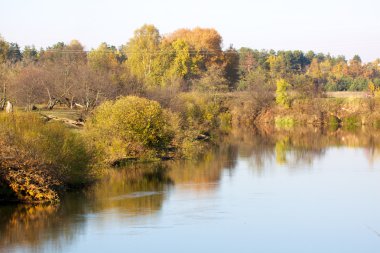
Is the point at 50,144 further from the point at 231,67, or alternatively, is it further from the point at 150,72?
the point at 231,67

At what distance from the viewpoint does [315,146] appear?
47750mm

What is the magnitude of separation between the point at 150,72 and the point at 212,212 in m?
52.4

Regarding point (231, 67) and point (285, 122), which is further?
point (231, 67)

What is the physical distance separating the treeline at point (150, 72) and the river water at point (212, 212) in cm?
1284

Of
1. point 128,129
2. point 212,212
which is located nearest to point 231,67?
point 128,129

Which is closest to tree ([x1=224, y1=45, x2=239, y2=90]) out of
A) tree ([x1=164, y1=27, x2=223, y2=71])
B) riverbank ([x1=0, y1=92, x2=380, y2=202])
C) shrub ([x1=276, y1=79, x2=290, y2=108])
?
tree ([x1=164, y1=27, x2=223, y2=71])

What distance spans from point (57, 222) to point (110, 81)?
26642 mm

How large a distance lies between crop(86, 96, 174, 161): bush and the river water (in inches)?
72.5

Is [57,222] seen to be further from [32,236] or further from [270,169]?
[270,169]

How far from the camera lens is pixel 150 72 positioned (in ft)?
246

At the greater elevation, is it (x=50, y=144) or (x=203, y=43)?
(x=203, y=43)

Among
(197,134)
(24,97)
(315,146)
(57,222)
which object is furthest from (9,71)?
(57,222)

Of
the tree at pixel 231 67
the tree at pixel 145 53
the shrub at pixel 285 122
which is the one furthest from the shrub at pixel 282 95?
the tree at pixel 231 67

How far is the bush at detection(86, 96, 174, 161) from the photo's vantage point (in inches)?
1351
